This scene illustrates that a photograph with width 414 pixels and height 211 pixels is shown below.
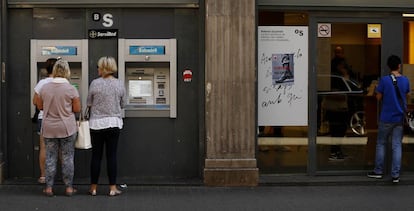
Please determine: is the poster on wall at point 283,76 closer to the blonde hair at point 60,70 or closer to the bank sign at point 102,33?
the bank sign at point 102,33

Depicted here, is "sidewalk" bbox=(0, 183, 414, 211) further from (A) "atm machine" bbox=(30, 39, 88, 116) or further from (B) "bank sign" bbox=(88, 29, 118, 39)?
(B) "bank sign" bbox=(88, 29, 118, 39)

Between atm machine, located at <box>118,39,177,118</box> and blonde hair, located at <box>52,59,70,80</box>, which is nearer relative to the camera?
blonde hair, located at <box>52,59,70,80</box>

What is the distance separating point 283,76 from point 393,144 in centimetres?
176

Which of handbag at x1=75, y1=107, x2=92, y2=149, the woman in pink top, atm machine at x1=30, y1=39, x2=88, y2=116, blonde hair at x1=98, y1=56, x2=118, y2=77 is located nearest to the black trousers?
handbag at x1=75, y1=107, x2=92, y2=149

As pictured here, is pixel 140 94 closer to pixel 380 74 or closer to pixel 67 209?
pixel 67 209

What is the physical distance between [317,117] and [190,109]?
178cm

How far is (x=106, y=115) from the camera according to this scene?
8164 millimetres

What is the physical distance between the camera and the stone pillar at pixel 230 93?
880cm

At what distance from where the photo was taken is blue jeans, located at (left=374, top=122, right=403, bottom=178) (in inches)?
358

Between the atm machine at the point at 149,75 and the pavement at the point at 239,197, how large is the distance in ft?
3.52

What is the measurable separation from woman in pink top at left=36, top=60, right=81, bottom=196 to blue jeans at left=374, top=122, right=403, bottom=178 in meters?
4.09

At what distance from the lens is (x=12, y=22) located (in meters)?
9.11

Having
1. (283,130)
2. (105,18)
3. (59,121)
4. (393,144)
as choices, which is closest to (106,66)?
(59,121)

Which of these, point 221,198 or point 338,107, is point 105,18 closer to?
point 221,198
